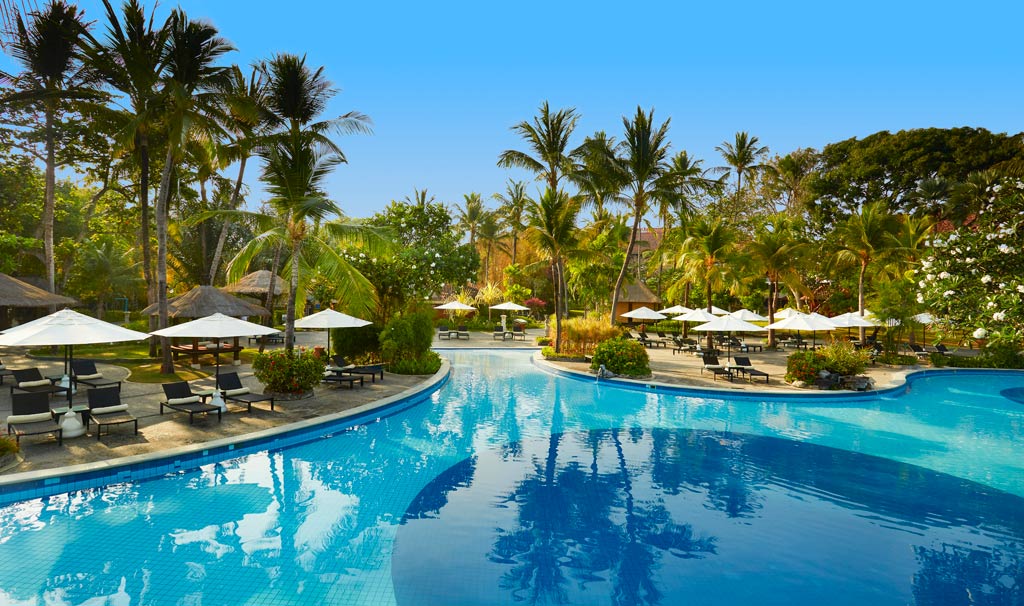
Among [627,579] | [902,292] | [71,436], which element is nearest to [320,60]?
[71,436]

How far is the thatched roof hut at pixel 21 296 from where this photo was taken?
49.9ft

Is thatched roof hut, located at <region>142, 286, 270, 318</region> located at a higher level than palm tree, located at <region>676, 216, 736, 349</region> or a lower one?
lower

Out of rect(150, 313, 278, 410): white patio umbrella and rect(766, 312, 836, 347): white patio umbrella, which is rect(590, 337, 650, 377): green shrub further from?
rect(150, 313, 278, 410): white patio umbrella

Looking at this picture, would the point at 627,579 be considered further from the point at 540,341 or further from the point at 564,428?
the point at 540,341

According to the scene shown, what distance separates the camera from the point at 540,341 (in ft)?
89.2

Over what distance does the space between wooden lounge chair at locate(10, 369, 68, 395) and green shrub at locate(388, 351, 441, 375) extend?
8.33 m

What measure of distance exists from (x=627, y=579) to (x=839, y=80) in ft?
75.2

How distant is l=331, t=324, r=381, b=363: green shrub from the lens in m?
17.8

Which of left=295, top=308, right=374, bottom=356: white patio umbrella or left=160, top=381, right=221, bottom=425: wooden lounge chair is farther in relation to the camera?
left=295, top=308, right=374, bottom=356: white patio umbrella

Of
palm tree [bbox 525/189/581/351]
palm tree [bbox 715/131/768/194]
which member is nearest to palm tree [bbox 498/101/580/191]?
palm tree [bbox 525/189/581/351]

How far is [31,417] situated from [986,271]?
15320mm

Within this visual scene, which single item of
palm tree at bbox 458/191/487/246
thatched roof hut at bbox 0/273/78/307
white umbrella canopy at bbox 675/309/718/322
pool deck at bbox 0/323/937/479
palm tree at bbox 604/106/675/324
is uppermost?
palm tree at bbox 458/191/487/246

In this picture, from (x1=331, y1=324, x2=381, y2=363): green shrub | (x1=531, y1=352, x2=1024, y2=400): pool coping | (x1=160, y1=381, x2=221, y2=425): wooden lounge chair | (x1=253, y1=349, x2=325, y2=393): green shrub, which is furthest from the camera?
(x1=331, y1=324, x2=381, y2=363): green shrub

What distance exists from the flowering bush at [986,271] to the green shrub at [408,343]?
522 inches
